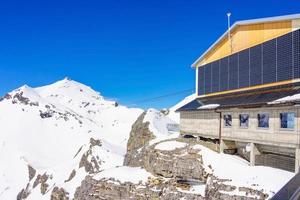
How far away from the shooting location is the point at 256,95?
25.2 meters

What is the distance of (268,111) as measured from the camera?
22188 millimetres

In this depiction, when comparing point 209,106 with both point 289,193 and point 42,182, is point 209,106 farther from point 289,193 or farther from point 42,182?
point 42,182

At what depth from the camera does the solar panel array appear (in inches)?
903

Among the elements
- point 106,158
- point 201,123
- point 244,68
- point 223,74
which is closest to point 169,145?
point 201,123

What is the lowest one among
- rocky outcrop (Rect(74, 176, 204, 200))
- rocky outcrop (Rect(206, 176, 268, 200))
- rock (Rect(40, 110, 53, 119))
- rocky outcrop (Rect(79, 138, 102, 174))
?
rocky outcrop (Rect(79, 138, 102, 174))

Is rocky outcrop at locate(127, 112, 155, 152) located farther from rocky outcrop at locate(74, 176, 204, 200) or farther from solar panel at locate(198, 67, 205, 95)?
rocky outcrop at locate(74, 176, 204, 200)

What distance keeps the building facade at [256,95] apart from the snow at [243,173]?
845 mm

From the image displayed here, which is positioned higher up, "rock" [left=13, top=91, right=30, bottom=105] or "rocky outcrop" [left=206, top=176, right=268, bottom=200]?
"rock" [left=13, top=91, right=30, bottom=105]

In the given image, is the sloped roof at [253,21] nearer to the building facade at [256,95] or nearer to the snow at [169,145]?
the building facade at [256,95]

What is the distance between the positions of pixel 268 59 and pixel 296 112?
21.1ft

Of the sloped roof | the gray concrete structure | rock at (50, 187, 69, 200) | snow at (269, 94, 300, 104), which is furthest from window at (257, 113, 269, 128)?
rock at (50, 187, 69, 200)

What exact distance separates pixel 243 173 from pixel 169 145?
9391mm

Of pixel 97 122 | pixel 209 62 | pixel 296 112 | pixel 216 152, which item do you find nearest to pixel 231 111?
pixel 216 152

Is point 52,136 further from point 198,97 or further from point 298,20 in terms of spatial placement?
point 298,20
